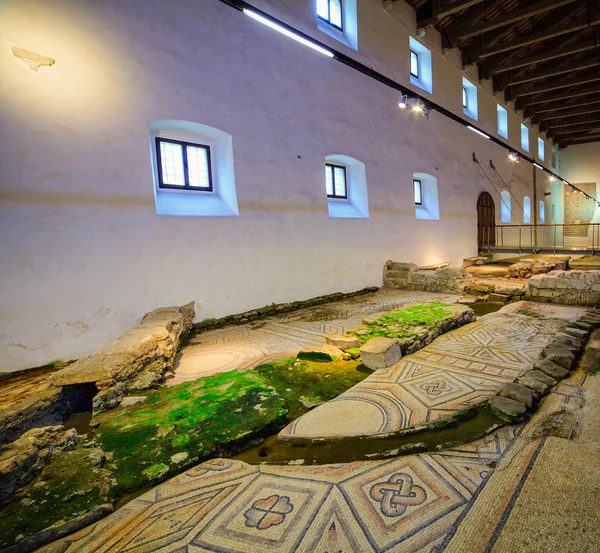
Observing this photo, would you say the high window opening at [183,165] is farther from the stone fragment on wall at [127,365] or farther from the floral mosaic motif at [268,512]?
the floral mosaic motif at [268,512]

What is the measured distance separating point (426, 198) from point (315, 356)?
885cm

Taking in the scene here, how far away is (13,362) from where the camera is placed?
3.99 meters

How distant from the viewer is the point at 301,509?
1.75 meters

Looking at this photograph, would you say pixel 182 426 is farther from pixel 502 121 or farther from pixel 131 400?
pixel 502 121

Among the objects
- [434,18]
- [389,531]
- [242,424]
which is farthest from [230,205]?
[434,18]

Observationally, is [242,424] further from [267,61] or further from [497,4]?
[497,4]

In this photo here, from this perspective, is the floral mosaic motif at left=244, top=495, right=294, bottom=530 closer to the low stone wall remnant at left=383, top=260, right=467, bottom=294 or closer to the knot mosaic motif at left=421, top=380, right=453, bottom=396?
the knot mosaic motif at left=421, top=380, right=453, bottom=396

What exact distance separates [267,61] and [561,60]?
1508 centimetres

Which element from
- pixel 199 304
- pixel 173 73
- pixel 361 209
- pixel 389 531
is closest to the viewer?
pixel 389 531

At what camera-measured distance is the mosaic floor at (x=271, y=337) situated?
13.4 feet

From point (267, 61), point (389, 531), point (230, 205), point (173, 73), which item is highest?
point (267, 61)

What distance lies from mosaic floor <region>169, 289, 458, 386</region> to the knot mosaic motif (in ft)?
5.69

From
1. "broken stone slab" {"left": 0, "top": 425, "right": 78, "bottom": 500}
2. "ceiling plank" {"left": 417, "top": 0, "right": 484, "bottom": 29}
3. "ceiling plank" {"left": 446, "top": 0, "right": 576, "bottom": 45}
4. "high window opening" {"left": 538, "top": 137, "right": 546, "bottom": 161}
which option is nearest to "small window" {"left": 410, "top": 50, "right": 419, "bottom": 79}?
"ceiling plank" {"left": 417, "top": 0, "right": 484, "bottom": 29}

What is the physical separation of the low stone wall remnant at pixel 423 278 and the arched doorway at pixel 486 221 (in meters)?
6.21
